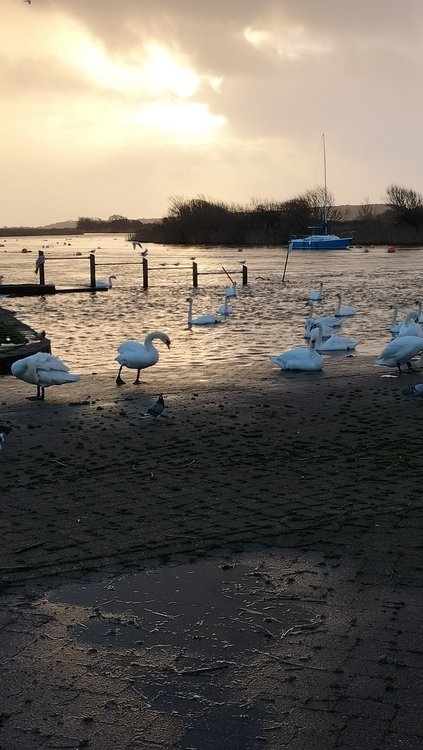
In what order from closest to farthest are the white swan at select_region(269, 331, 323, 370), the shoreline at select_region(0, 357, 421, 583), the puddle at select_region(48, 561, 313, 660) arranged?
the puddle at select_region(48, 561, 313, 660) → the shoreline at select_region(0, 357, 421, 583) → the white swan at select_region(269, 331, 323, 370)

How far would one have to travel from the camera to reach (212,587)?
A: 492 cm

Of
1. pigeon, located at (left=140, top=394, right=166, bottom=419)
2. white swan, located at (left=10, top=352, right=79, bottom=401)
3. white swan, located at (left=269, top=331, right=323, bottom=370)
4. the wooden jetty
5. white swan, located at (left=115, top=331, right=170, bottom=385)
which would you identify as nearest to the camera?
pigeon, located at (left=140, top=394, right=166, bottom=419)

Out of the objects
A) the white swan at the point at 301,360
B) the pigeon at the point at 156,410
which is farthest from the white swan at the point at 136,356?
the pigeon at the point at 156,410

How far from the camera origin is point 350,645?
4160 mm

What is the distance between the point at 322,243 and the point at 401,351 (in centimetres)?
7058

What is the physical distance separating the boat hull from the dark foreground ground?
73.3m

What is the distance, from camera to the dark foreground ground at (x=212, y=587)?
11.8 feet

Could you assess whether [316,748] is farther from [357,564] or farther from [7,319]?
[7,319]

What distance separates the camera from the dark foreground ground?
3.59m

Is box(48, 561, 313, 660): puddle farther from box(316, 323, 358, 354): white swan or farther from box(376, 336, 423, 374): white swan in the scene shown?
box(316, 323, 358, 354): white swan

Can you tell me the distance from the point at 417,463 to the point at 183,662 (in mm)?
4029

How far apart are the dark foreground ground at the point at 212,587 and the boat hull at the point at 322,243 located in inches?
2885

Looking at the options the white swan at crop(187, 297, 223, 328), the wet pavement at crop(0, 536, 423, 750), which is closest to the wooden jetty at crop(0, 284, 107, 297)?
the white swan at crop(187, 297, 223, 328)

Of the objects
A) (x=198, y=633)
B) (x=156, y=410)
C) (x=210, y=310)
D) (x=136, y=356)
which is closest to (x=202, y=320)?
(x=210, y=310)
